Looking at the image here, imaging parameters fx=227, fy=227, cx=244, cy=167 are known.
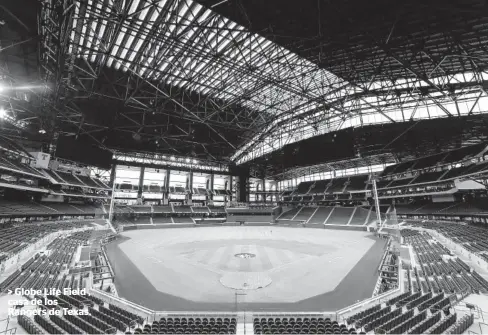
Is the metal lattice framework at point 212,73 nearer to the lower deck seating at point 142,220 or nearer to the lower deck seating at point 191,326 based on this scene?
the lower deck seating at point 191,326

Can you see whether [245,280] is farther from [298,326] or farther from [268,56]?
[268,56]

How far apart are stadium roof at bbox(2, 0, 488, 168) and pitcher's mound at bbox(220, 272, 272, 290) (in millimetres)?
14097

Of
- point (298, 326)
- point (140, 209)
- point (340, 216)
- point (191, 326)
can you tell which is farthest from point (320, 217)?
point (191, 326)

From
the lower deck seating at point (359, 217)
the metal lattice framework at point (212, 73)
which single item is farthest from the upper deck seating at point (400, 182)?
the metal lattice framework at point (212, 73)

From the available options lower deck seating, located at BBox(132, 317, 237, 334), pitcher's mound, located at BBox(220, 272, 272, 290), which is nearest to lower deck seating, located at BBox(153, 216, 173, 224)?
pitcher's mound, located at BBox(220, 272, 272, 290)

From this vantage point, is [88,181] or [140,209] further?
[140,209]

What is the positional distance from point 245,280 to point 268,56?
1656 centimetres

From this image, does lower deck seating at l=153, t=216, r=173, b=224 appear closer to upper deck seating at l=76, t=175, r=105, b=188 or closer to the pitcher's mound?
upper deck seating at l=76, t=175, r=105, b=188

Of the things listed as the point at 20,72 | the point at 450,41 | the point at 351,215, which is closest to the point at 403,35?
the point at 450,41

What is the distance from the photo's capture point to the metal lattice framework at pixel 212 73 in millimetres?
13773

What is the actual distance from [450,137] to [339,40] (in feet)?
Answer: 90.7

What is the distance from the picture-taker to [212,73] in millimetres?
21047

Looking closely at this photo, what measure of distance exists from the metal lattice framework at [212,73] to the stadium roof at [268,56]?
124 mm

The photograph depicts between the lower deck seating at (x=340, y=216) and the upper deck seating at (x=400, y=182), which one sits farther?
the lower deck seating at (x=340, y=216)
